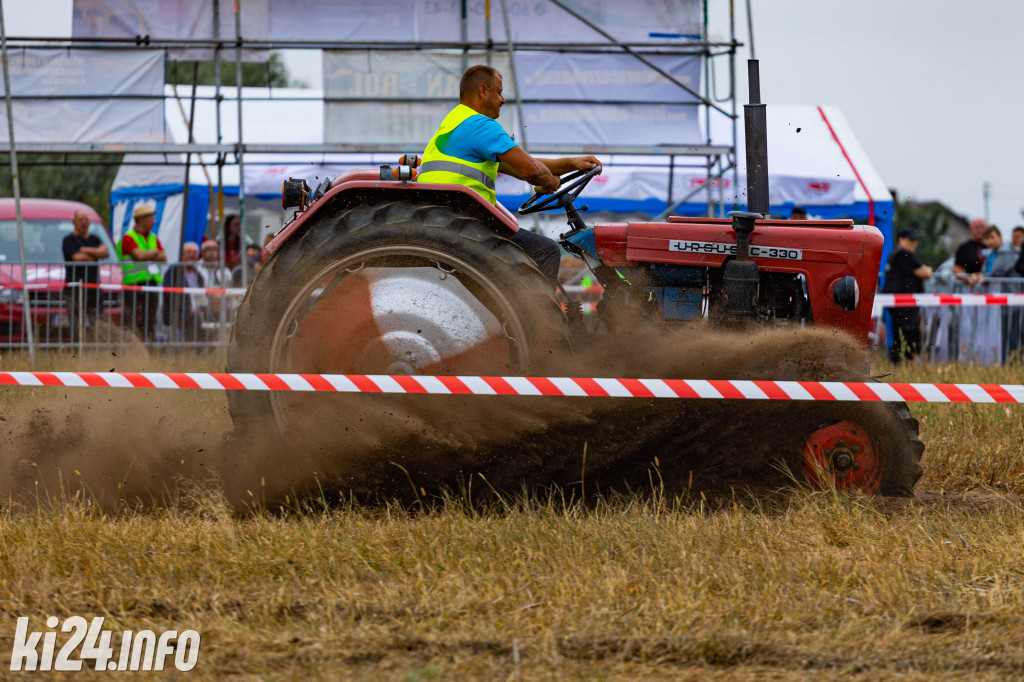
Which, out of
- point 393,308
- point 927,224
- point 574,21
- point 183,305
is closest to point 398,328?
point 393,308

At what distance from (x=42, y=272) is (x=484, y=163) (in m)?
7.80

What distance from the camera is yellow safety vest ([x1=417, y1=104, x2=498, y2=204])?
4750 mm

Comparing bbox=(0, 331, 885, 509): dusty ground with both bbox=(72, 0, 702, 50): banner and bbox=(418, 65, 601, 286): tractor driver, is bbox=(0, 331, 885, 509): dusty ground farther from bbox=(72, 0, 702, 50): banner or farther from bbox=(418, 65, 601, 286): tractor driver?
bbox=(72, 0, 702, 50): banner

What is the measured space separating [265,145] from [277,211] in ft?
15.0

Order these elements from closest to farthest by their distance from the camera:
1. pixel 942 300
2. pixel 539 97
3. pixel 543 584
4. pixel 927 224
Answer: pixel 543 584 → pixel 942 300 → pixel 539 97 → pixel 927 224

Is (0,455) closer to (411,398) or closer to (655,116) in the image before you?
(411,398)

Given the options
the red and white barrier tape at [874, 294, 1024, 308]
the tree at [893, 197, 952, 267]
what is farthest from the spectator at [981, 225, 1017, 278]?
the tree at [893, 197, 952, 267]

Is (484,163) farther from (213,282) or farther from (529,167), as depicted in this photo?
(213,282)

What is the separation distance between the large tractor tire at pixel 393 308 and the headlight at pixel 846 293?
4.01 feet

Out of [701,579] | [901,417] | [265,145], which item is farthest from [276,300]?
[265,145]

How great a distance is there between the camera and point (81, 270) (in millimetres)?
11156

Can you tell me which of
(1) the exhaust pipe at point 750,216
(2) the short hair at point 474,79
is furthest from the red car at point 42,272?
(1) the exhaust pipe at point 750,216

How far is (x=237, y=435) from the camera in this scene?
4.36m

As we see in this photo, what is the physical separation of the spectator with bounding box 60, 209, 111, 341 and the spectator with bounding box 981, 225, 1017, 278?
984 centimetres
